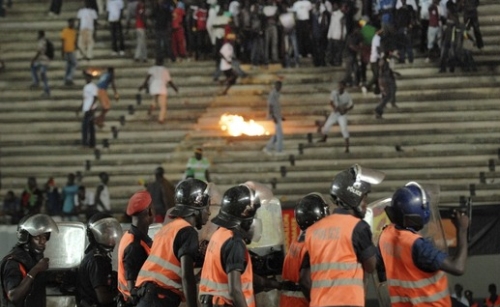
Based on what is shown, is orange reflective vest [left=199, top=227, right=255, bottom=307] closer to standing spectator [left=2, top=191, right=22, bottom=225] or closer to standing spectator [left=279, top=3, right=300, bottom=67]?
standing spectator [left=2, top=191, right=22, bottom=225]

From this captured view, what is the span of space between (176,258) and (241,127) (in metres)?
15.2

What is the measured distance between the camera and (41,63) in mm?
26078

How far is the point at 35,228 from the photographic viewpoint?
33.2 ft

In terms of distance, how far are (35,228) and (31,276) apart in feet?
1.48

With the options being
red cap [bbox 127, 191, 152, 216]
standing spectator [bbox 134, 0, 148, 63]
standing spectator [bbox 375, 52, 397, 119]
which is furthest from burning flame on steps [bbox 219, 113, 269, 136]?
red cap [bbox 127, 191, 152, 216]

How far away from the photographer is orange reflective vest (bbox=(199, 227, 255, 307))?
29.0ft

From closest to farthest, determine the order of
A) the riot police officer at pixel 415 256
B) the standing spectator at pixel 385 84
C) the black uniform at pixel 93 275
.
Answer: the riot police officer at pixel 415 256
the black uniform at pixel 93 275
the standing spectator at pixel 385 84

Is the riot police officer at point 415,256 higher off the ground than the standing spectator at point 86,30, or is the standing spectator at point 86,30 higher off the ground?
the standing spectator at point 86,30

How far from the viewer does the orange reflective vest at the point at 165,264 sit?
935 cm

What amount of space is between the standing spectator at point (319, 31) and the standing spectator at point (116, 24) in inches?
167

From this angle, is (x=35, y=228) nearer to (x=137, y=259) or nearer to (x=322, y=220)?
(x=137, y=259)

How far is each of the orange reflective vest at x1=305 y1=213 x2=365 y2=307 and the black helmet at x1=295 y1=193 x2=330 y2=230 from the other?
0.82 m

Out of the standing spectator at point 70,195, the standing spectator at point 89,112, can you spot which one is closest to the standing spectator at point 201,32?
the standing spectator at point 89,112

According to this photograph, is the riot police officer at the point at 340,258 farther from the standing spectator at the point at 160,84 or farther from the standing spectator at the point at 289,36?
the standing spectator at the point at 289,36
